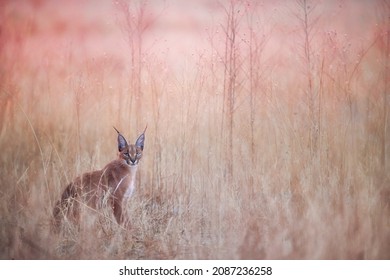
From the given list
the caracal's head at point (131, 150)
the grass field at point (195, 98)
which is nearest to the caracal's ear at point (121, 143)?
the caracal's head at point (131, 150)

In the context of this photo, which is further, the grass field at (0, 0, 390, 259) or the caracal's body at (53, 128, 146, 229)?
the grass field at (0, 0, 390, 259)

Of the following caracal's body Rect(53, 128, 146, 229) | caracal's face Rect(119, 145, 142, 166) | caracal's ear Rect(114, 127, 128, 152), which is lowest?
caracal's body Rect(53, 128, 146, 229)

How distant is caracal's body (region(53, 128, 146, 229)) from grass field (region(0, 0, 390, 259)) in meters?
0.10

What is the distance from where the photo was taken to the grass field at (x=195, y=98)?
3.76 metres

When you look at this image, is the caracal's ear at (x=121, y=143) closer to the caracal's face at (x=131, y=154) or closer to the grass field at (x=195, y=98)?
the caracal's face at (x=131, y=154)

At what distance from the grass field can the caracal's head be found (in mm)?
112

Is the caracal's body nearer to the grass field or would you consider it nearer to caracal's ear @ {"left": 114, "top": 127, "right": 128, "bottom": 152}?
caracal's ear @ {"left": 114, "top": 127, "right": 128, "bottom": 152}

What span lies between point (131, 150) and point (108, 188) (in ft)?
0.84

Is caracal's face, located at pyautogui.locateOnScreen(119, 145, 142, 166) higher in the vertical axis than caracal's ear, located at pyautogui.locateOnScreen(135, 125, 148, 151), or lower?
lower

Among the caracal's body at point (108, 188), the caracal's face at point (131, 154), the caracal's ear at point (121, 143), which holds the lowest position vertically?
the caracal's body at point (108, 188)

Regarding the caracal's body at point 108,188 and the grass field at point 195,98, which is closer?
the caracal's body at point 108,188

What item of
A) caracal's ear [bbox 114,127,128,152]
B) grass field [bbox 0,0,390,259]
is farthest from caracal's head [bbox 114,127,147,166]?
grass field [bbox 0,0,390,259]

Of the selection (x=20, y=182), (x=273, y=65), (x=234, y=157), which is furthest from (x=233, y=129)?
(x=20, y=182)

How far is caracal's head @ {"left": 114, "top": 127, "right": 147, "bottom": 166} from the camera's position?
3766mm
